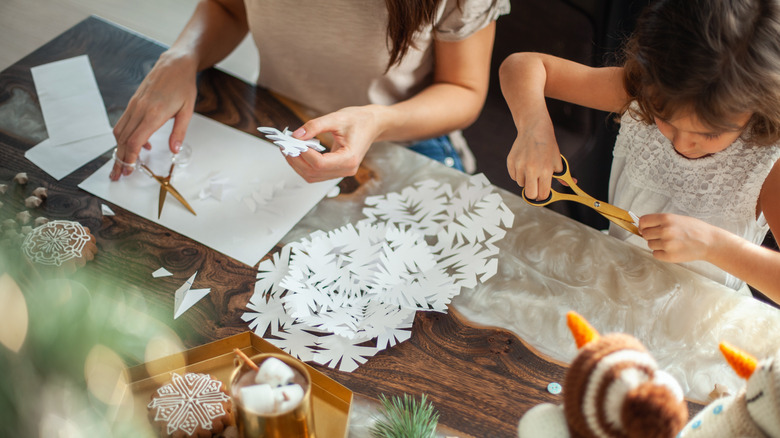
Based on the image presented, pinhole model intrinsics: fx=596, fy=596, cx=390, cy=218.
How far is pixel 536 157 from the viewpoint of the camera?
785 mm

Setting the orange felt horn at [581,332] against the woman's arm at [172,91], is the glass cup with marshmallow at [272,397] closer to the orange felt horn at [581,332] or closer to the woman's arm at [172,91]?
the orange felt horn at [581,332]

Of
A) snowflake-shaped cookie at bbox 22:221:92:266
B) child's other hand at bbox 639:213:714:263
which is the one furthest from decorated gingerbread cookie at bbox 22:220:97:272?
child's other hand at bbox 639:213:714:263

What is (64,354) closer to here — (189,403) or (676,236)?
(189,403)

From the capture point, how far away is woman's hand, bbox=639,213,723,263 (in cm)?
73

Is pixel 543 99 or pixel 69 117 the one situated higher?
pixel 543 99

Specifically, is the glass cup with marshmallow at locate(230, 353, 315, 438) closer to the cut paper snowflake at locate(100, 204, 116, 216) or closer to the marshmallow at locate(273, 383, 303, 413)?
the marshmallow at locate(273, 383, 303, 413)

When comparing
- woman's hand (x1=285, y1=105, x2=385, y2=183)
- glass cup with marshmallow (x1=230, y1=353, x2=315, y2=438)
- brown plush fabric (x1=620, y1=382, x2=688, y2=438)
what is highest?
brown plush fabric (x1=620, y1=382, x2=688, y2=438)

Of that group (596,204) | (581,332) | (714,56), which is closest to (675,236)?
(596,204)

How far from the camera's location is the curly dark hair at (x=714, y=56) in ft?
1.94

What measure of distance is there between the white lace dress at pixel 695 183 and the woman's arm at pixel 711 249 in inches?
2.3

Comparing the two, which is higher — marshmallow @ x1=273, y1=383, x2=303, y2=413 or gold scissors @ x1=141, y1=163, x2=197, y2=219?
marshmallow @ x1=273, y1=383, x2=303, y2=413

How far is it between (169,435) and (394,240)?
0.38m

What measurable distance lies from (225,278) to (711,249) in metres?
0.63

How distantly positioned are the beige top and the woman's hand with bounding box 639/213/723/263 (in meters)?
0.41
